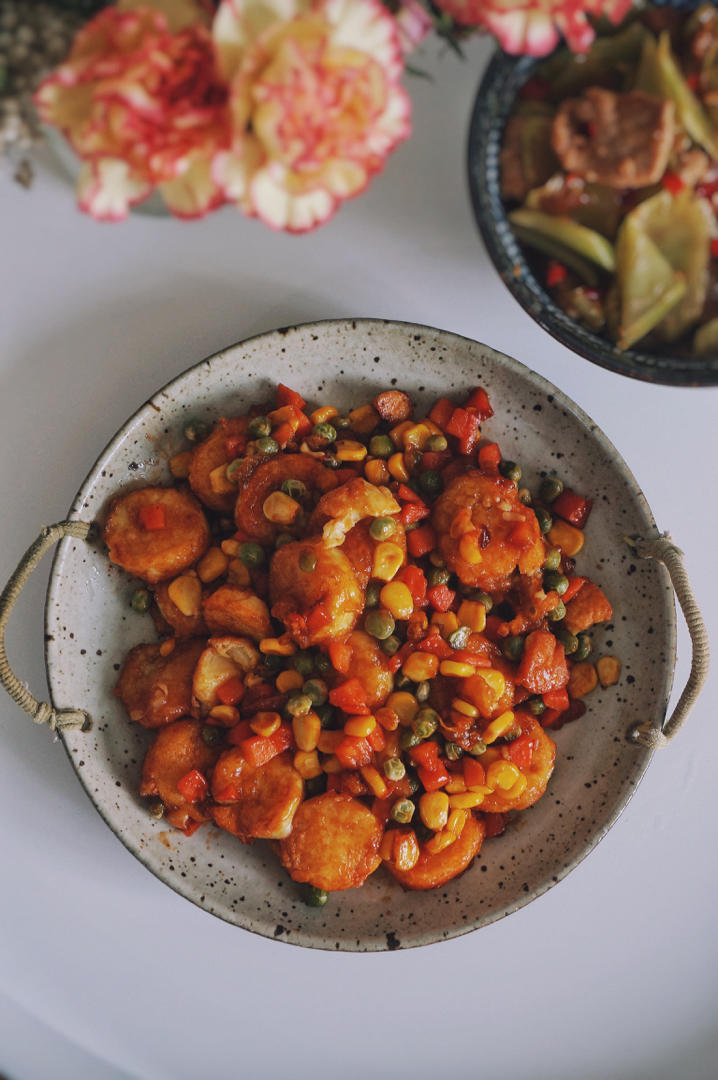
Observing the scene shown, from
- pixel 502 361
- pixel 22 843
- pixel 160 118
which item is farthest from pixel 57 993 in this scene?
pixel 160 118

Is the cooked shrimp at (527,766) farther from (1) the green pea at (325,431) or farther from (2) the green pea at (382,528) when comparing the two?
(1) the green pea at (325,431)

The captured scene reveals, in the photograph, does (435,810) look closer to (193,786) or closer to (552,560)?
(193,786)

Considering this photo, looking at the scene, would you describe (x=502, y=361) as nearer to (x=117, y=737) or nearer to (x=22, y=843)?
(x=117, y=737)

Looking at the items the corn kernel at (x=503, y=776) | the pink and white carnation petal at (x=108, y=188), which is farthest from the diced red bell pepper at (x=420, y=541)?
the pink and white carnation petal at (x=108, y=188)

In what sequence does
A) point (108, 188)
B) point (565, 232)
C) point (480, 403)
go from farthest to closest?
1. point (480, 403)
2. point (565, 232)
3. point (108, 188)

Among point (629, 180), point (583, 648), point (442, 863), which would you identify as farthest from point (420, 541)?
point (629, 180)

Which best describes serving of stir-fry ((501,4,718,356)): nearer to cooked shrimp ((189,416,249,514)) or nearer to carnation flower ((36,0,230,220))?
carnation flower ((36,0,230,220))

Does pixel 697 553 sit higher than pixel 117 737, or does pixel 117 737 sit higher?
pixel 697 553
